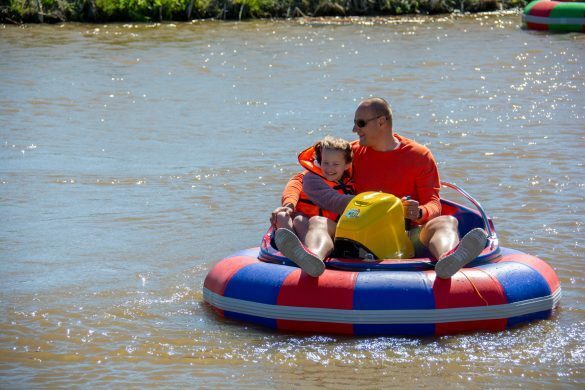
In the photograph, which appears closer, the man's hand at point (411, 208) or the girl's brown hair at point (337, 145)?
the man's hand at point (411, 208)

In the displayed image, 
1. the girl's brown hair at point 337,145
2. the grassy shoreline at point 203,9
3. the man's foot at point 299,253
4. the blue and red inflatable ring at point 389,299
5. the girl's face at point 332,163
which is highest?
the girl's brown hair at point 337,145

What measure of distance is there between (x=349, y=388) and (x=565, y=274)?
7.95ft

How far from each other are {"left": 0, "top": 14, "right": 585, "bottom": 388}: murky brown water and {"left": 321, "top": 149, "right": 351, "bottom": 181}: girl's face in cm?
100

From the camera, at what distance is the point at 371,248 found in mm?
6293

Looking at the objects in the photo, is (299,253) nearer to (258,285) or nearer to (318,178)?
(258,285)

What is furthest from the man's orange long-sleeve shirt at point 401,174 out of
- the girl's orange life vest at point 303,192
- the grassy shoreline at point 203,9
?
the grassy shoreline at point 203,9

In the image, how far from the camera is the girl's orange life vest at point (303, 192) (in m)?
6.61

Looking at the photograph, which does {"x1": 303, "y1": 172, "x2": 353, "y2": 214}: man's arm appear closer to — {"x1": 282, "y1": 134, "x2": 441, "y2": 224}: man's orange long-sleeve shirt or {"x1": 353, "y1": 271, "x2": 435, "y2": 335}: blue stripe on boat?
{"x1": 282, "y1": 134, "x2": 441, "y2": 224}: man's orange long-sleeve shirt

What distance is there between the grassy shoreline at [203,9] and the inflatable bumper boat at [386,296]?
15627 mm

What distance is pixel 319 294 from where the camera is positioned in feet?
19.7

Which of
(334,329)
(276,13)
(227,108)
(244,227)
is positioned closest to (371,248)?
(334,329)

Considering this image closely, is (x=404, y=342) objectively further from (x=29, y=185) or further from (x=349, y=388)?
(x=29, y=185)

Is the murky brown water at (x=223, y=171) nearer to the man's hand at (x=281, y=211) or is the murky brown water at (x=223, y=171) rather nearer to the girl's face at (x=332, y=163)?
the man's hand at (x=281, y=211)

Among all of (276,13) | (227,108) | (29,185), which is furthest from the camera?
(276,13)
